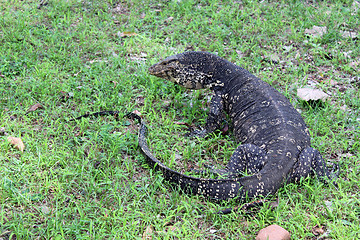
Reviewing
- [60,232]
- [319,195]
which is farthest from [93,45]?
[319,195]

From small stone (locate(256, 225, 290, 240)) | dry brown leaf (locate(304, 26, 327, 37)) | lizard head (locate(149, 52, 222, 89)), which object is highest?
dry brown leaf (locate(304, 26, 327, 37))

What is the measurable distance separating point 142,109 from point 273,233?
2.92 metres

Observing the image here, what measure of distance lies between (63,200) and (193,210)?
1430 mm

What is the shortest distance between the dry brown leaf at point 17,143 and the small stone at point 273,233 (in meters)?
3.09

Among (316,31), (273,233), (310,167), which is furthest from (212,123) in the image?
(316,31)

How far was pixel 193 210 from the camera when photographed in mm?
3859

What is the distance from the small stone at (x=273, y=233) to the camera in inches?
134

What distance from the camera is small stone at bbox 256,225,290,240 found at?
11.2 ft

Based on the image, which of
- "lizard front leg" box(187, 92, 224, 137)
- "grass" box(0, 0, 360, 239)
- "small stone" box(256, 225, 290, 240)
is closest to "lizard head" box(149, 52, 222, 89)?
"grass" box(0, 0, 360, 239)

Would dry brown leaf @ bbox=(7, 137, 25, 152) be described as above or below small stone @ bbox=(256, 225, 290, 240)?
below

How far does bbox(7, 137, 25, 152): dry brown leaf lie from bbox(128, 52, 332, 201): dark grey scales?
1.53 meters

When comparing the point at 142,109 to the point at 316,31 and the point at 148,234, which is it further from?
the point at 316,31

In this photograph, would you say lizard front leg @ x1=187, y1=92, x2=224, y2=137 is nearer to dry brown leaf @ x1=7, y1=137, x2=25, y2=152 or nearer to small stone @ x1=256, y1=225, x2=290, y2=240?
small stone @ x1=256, y1=225, x2=290, y2=240

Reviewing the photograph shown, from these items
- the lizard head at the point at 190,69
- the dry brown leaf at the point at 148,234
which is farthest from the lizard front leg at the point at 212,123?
the dry brown leaf at the point at 148,234
